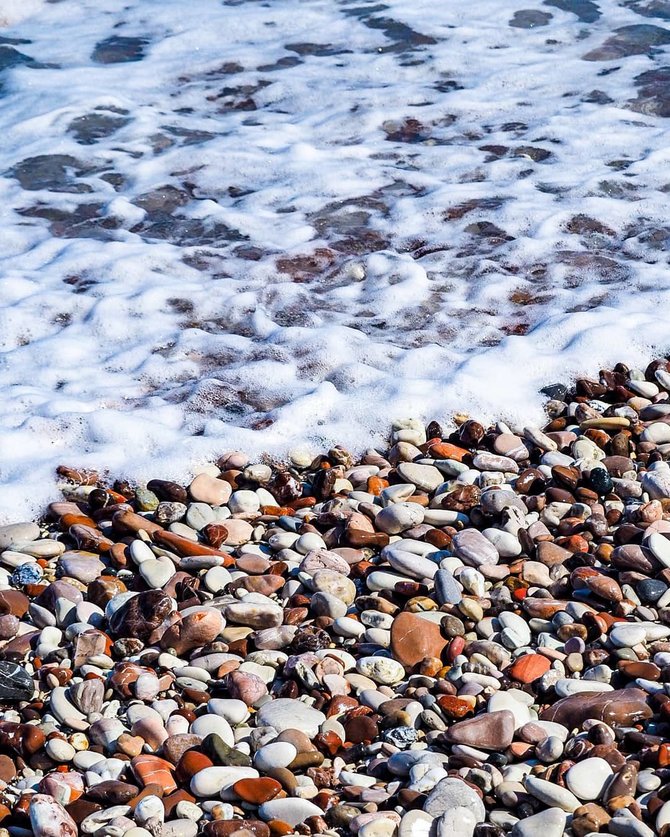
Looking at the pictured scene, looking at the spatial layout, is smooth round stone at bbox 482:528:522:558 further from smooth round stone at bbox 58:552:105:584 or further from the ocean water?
smooth round stone at bbox 58:552:105:584

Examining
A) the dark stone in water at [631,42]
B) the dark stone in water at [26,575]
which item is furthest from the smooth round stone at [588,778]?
the dark stone in water at [631,42]

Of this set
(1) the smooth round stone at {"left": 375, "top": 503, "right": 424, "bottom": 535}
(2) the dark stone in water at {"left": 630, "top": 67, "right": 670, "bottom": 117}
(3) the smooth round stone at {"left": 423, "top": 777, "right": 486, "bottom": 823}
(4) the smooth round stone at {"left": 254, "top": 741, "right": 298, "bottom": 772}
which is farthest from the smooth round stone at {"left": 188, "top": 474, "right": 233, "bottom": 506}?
(2) the dark stone in water at {"left": 630, "top": 67, "right": 670, "bottom": 117}

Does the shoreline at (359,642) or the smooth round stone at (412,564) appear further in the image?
the smooth round stone at (412,564)

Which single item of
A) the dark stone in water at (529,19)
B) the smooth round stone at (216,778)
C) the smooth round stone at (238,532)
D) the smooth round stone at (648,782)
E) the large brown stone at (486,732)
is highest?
the dark stone in water at (529,19)

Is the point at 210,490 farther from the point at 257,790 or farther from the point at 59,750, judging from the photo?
the point at 257,790

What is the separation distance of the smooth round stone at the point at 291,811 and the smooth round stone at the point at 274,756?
0.12m

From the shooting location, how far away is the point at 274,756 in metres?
2.25

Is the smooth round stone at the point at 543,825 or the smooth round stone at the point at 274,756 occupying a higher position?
the smooth round stone at the point at 543,825

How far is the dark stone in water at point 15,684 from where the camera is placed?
8.18ft

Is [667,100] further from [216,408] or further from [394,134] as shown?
[216,408]

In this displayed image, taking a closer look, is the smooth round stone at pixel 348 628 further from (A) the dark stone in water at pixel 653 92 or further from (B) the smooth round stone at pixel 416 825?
(A) the dark stone in water at pixel 653 92

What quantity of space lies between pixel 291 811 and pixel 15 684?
0.83 meters

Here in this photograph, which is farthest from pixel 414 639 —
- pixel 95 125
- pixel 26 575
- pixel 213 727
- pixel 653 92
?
pixel 653 92

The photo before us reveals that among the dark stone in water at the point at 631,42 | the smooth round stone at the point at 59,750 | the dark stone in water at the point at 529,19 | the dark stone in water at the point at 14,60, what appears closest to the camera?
the smooth round stone at the point at 59,750
